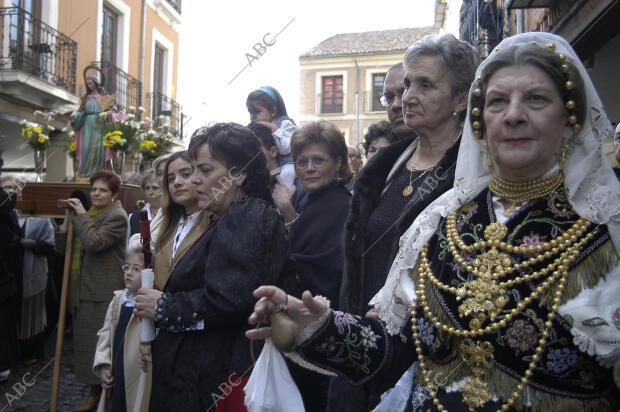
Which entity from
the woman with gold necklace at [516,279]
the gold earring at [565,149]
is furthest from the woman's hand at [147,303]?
the gold earring at [565,149]

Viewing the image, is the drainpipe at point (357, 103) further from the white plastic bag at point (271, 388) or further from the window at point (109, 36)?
the white plastic bag at point (271, 388)

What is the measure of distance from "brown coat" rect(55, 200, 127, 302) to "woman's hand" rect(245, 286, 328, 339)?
3.27 m

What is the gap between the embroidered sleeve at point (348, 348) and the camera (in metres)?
1.38

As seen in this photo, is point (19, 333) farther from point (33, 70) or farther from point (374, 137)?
point (33, 70)

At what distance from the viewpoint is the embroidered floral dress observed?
4.01 feet

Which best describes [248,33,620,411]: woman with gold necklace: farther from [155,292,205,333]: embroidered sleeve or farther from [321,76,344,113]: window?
[321,76,344,113]: window

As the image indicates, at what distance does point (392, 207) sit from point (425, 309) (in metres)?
0.66

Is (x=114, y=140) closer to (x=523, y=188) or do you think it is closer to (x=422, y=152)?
(x=422, y=152)

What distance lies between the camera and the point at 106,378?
3.08 m

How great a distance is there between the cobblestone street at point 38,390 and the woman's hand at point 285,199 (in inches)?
82.7

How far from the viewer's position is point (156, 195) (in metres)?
4.61

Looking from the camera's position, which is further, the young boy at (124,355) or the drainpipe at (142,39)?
the drainpipe at (142,39)

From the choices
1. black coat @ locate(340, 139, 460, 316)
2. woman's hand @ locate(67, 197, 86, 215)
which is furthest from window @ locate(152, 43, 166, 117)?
black coat @ locate(340, 139, 460, 316)

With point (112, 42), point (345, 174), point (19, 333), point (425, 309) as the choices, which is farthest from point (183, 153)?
point (112, 42)
